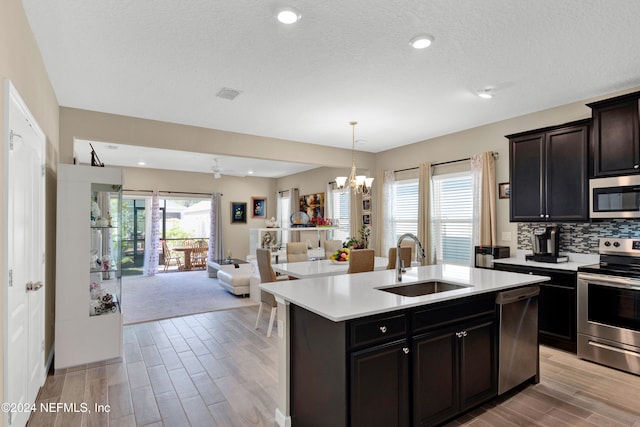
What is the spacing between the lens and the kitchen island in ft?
6.19

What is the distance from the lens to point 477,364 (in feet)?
8.03

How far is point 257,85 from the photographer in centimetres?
342

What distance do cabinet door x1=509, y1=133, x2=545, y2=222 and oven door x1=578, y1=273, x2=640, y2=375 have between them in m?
0.94

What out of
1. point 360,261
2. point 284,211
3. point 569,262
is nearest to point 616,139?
point 569,262

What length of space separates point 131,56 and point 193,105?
1160 millimetres

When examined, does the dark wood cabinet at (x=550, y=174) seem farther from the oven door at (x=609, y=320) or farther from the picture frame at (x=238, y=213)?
the picture frame at (x=238, y=213)

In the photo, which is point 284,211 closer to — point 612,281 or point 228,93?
point 228,93

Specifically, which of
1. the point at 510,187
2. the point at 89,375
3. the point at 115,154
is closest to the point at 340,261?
the point at 510,187

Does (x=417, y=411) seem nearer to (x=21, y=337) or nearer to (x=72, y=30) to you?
(x=21, y=337)

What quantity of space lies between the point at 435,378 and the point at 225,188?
883cm

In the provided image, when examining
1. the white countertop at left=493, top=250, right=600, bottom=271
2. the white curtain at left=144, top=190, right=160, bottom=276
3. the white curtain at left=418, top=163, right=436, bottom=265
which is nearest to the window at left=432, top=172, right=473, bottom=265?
the white curtain at left=418, top=163, right=436, bottom=265

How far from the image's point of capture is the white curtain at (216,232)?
31.7 feet

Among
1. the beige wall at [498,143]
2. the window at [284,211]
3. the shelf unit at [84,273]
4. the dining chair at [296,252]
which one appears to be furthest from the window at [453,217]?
the window at [284,211]

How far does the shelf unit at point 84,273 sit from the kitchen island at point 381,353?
212cm
